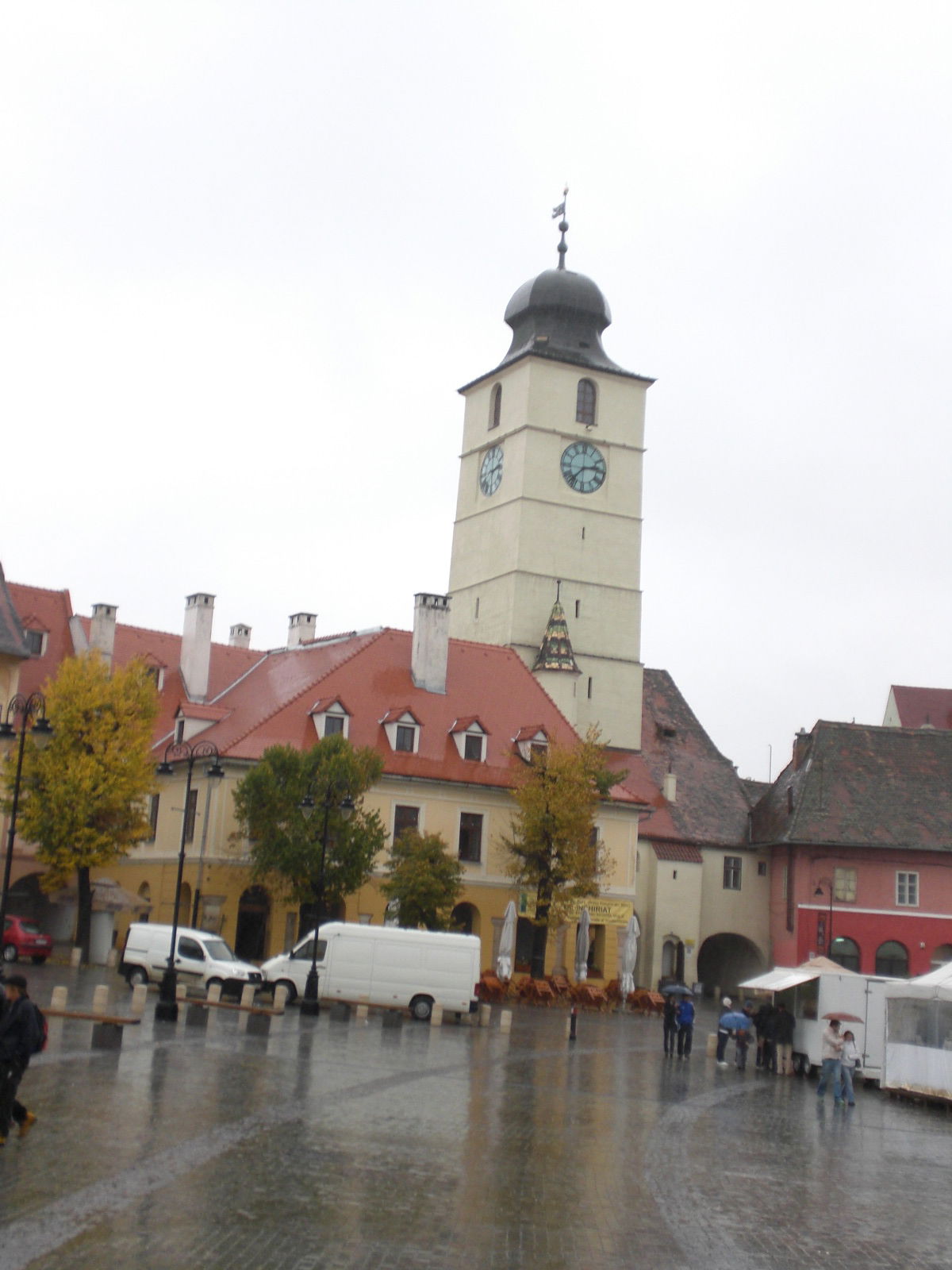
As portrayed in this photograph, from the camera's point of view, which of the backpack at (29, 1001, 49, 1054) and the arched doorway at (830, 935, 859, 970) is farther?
the arched doorway at (830, 935, 859, 970)

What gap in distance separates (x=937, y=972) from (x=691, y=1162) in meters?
15.8

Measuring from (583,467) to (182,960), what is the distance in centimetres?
4032

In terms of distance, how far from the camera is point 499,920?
51.3m

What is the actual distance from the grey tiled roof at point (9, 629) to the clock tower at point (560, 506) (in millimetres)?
22727

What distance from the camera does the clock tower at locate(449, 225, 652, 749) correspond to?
2734 inches

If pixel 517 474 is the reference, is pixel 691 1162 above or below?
below

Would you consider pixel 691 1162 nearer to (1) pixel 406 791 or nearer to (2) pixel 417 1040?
(2) pixel 417 1040

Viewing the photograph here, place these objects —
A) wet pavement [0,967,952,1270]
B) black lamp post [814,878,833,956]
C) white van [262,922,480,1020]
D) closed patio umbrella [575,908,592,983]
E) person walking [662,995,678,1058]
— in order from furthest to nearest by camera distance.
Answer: black lamp post [814,878,833,956], closed patio umbrella [575,908,592,983], white van [262,922,480,1020], person walking [662,995,678,1058], wet pavement [0,967,952,1270]

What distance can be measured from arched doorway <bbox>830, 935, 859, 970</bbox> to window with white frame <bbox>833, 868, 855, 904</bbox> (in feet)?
5.11

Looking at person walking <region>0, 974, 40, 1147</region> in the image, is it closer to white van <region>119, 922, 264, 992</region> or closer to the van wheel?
the van wheel

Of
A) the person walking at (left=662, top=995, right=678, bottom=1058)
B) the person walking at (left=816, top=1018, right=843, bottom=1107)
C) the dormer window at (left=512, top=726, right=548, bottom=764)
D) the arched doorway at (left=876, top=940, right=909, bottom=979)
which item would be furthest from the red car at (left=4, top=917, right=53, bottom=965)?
the arched doorway at (left=876, top=940, right=909, bottom=979)

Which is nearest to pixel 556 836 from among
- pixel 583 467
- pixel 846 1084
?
pixel 846 1084

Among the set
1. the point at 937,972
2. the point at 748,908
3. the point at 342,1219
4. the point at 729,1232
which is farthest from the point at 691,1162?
the point at 748,908

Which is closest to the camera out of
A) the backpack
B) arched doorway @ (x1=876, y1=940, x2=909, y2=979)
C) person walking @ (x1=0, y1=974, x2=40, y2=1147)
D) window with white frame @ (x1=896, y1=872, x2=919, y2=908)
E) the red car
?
person walking @ (x1=0, y1=974, x2=40, y2=1147)
